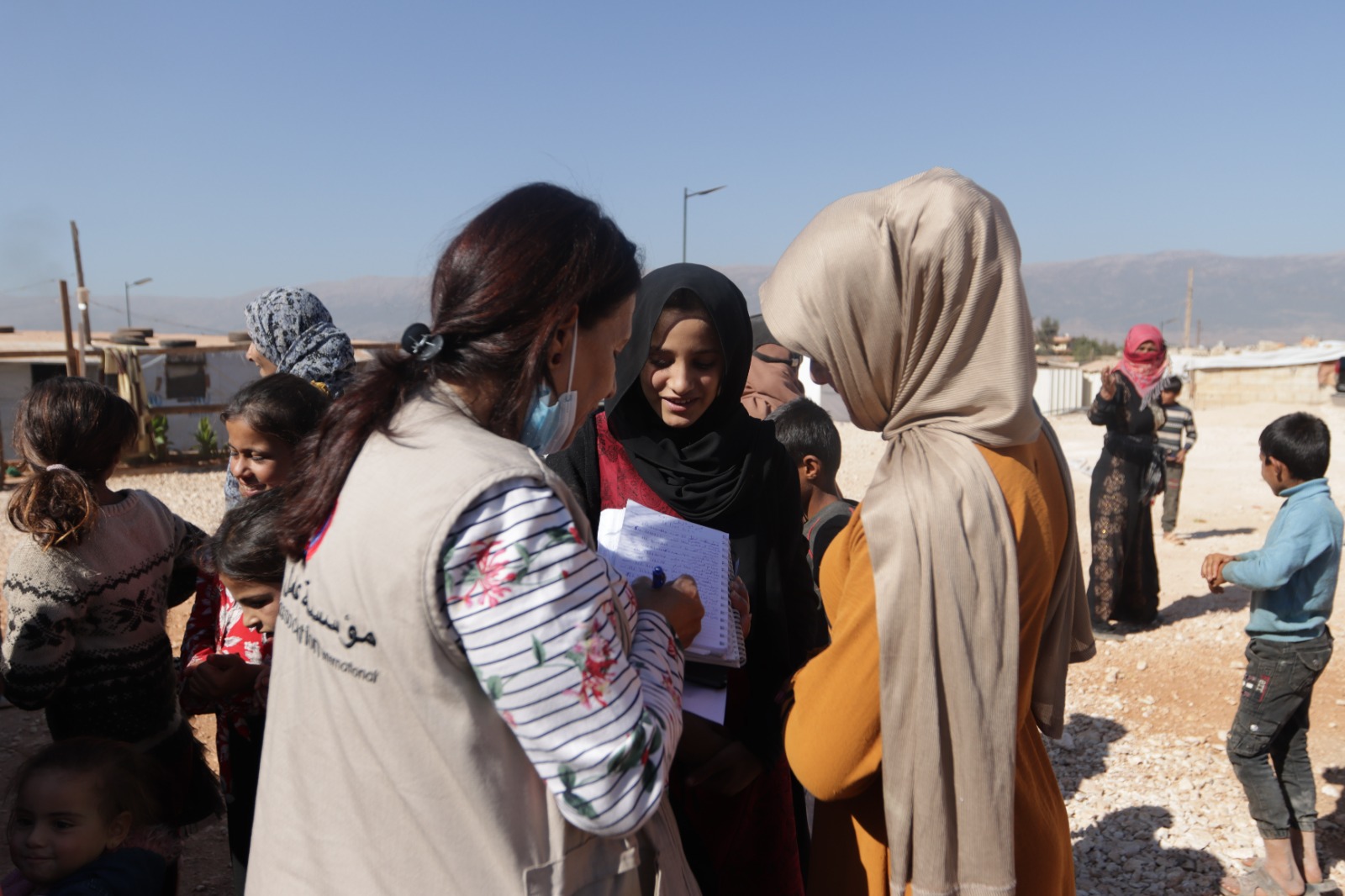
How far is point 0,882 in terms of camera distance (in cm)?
229

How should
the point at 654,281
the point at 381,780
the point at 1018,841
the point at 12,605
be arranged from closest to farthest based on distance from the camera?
the point at 381,780 < the point at 1018,841 < the point at 12,605 < the point at 654,281

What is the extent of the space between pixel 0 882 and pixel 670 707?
6.48 ft

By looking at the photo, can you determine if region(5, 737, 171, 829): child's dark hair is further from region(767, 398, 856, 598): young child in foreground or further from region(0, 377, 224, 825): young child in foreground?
region(767, 398, 856, 598): young child in foreground

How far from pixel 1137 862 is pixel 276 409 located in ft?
12.4

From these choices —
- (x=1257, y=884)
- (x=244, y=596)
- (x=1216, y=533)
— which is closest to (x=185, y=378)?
(x=1216, y=533)

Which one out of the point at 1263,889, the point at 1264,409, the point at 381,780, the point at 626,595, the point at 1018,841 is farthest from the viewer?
the point at 1264,409

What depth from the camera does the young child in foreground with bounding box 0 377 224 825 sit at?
2.43 m

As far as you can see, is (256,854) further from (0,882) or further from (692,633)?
(0,882)

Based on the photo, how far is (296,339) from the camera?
11.3 ft

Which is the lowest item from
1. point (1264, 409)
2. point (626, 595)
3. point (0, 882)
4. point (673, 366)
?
point (1264, 409)

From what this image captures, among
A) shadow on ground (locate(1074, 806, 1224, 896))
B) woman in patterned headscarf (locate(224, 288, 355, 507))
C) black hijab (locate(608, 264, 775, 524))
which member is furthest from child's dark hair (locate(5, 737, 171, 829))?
shadow on ground (locate(1074, 806, 1224, 896))

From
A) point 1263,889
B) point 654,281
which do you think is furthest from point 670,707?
point 1263,889

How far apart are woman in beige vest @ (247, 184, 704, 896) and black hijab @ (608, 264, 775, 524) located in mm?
1030

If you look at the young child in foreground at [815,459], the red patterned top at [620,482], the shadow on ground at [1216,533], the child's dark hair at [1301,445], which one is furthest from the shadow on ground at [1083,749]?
the shadow on ground at [1216,533]
